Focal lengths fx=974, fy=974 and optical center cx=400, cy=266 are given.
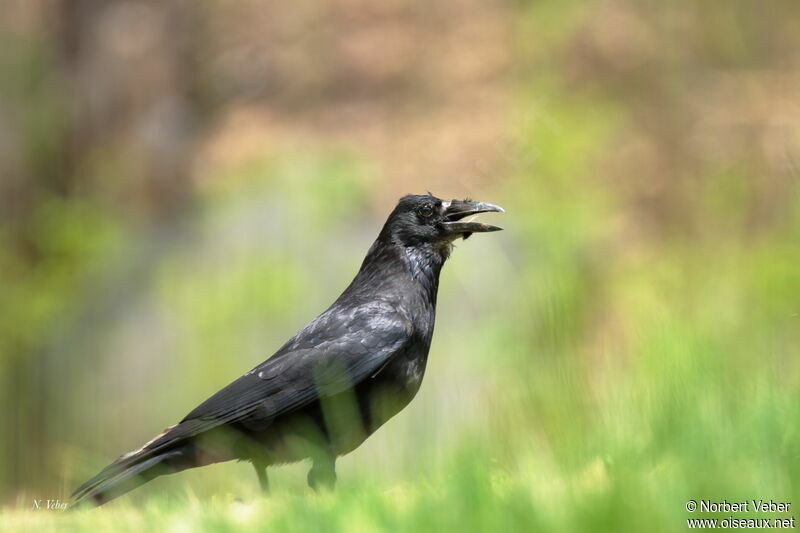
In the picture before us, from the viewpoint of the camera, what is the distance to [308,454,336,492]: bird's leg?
11.2 ft

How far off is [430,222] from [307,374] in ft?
3.44

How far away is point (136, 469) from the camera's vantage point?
3.68 meters

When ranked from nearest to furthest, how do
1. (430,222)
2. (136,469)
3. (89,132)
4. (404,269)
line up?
(136,469)
(404,269)
(430,222)
(89,132)

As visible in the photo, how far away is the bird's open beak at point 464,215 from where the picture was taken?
14.6ft

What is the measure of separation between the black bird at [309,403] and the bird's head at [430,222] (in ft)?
1.45

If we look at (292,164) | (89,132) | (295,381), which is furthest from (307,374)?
(89,132)

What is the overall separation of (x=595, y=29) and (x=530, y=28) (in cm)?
528

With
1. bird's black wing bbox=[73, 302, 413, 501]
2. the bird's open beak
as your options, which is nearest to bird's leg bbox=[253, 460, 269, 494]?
bird's black wing bbox=[73, 302, 413, 501]

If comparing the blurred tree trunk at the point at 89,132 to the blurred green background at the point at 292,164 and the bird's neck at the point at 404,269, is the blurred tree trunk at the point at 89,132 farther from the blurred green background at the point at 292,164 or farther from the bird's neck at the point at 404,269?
the bird's neck at the point at 404,269

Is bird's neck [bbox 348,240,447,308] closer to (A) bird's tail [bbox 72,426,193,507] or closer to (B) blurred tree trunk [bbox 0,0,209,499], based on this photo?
(A) bird's tail [bbox 72,426,193,507]

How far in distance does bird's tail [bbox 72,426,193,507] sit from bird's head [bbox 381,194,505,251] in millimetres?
1390

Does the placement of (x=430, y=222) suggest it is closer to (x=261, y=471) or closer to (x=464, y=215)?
(x=464, y=215)

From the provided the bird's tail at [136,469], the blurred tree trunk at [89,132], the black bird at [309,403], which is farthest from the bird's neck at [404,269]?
the blurred tree trunk at [89,132]

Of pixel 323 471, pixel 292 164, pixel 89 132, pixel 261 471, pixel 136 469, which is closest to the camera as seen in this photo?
pixel 323 471
